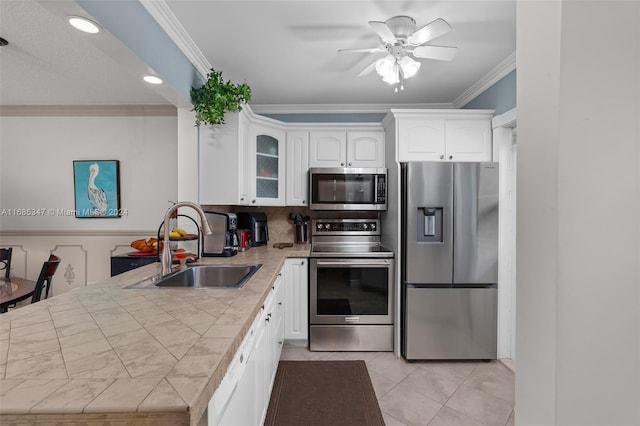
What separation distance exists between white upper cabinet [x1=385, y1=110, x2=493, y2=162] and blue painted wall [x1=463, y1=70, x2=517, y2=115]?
0.16 m

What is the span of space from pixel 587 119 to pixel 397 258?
7.38ft

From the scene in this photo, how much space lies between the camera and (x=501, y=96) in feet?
8.50

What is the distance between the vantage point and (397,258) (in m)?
2.65

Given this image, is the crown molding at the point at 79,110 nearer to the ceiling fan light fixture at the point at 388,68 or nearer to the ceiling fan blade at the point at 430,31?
the ceiling fan light fixture at the point at 388,68

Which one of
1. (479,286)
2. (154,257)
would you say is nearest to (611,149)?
(479,286)

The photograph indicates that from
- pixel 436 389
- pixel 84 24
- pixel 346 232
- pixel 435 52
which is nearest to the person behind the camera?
pixel 84 24

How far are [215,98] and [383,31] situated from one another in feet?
4.21

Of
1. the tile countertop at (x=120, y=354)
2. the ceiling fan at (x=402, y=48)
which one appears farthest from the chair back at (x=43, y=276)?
the ceiling fan at (x=402, y=48)

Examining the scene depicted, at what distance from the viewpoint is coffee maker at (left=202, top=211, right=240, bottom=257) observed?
244 centimetres

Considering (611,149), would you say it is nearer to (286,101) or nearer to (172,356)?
(172,356)

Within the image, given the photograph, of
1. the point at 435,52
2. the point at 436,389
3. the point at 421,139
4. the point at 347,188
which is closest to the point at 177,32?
the point at 435,52

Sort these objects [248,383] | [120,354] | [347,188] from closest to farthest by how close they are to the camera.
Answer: [120,354], [248,383], [347,188]

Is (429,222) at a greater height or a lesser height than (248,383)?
greater

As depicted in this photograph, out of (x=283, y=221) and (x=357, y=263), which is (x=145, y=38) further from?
(x=357, y=263)
